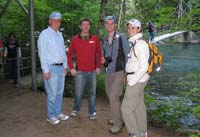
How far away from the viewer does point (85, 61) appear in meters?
6.06

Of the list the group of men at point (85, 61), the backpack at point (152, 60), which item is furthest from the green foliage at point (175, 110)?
the backpack at point (152, 60)

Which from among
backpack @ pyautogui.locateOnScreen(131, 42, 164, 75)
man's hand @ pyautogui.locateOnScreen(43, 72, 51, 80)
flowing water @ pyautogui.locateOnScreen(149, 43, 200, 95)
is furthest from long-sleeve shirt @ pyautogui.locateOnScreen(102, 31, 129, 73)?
flowing water @ pyautogui.locateOnScreen(149, 43, 200, 95)

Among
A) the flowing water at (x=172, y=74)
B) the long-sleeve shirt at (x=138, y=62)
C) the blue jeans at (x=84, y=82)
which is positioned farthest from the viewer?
the flowing water at (x=172, y=74)

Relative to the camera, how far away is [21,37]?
1442 centimetres

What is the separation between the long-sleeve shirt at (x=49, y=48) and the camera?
5.75 m

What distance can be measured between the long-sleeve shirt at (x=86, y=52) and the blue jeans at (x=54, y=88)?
27 centimetres

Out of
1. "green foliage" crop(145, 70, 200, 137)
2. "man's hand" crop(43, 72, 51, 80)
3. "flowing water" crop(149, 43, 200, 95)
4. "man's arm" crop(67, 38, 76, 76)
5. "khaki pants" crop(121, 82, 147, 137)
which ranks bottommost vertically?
"flowing water" crop(149, 43, 200, 95)

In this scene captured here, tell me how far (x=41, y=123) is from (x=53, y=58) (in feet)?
4.24

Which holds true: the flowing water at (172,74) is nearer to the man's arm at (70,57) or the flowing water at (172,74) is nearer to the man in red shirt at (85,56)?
the man in red shirt at (85,56)

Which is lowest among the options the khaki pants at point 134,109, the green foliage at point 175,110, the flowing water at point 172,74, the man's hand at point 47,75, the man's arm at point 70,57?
the flowing water at point 172,74

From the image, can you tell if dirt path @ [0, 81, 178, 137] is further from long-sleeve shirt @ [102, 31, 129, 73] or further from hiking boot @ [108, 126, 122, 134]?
long-sleeve shirt @ [102, 31, 129, 73]

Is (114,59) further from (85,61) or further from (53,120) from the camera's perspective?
(53,120)

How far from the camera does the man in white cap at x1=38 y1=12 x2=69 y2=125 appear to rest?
18.9ft

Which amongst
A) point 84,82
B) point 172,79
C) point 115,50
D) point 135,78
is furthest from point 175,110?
point 172,79
